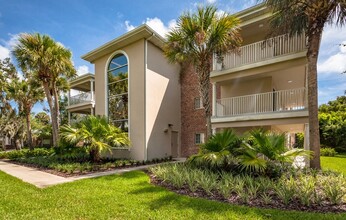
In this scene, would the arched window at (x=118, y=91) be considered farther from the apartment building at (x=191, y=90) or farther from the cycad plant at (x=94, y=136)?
the cycad plant at (x=94, y=136)

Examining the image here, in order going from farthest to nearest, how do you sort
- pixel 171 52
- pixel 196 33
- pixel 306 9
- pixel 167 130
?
pixel 167 130
pixel 171 52
pixel 196 33
pixel 306 9

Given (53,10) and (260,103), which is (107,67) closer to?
(53,10)

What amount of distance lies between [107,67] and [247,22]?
1080 centimetres

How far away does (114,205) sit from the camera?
535 centimetres

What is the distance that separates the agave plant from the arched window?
32.2 feet

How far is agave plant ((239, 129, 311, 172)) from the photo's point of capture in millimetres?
6703

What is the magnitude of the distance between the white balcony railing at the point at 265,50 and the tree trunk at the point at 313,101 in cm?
132

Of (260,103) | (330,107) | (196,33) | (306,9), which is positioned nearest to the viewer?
(306,9)

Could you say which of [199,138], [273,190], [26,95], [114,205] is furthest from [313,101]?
[26,95]

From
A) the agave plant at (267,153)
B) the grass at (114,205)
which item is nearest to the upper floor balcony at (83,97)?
the grass at (114,205)

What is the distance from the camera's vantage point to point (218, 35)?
9766 mm

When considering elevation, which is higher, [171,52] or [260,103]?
[171,52]

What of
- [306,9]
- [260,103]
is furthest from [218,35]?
[260,103]

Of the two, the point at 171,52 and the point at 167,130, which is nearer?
the point at 171,52
